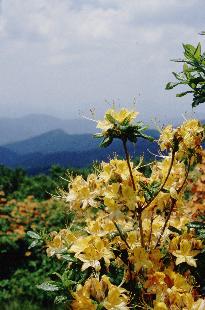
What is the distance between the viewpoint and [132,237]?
89.7 inches

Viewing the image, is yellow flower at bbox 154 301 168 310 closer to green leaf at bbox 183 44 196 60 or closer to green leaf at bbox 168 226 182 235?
green leaf at bbox 168 226 182 235

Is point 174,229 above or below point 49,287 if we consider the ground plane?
above

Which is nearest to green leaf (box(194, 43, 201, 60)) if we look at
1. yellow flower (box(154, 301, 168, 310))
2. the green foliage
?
the green foliage

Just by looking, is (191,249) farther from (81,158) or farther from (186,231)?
(81,158)

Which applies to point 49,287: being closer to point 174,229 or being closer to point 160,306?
point 160,306

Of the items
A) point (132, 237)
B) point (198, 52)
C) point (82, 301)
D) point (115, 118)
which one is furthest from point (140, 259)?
point (198, 52)

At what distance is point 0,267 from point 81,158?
105542 mm

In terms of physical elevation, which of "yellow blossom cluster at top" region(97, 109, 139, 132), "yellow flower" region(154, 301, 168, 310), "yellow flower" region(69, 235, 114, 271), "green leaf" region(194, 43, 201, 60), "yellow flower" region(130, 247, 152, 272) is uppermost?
"green leaf" region(194, 43, 201, 60)

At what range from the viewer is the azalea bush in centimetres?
206

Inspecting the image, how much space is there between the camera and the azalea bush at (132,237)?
81.0 inches

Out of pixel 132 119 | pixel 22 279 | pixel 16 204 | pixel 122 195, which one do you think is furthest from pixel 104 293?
pixel 16 204

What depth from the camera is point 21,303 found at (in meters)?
7.00

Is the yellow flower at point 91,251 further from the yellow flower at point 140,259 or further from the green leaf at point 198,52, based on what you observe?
the green leaf at point 198,52

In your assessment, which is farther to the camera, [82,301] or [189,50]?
[189,50]
